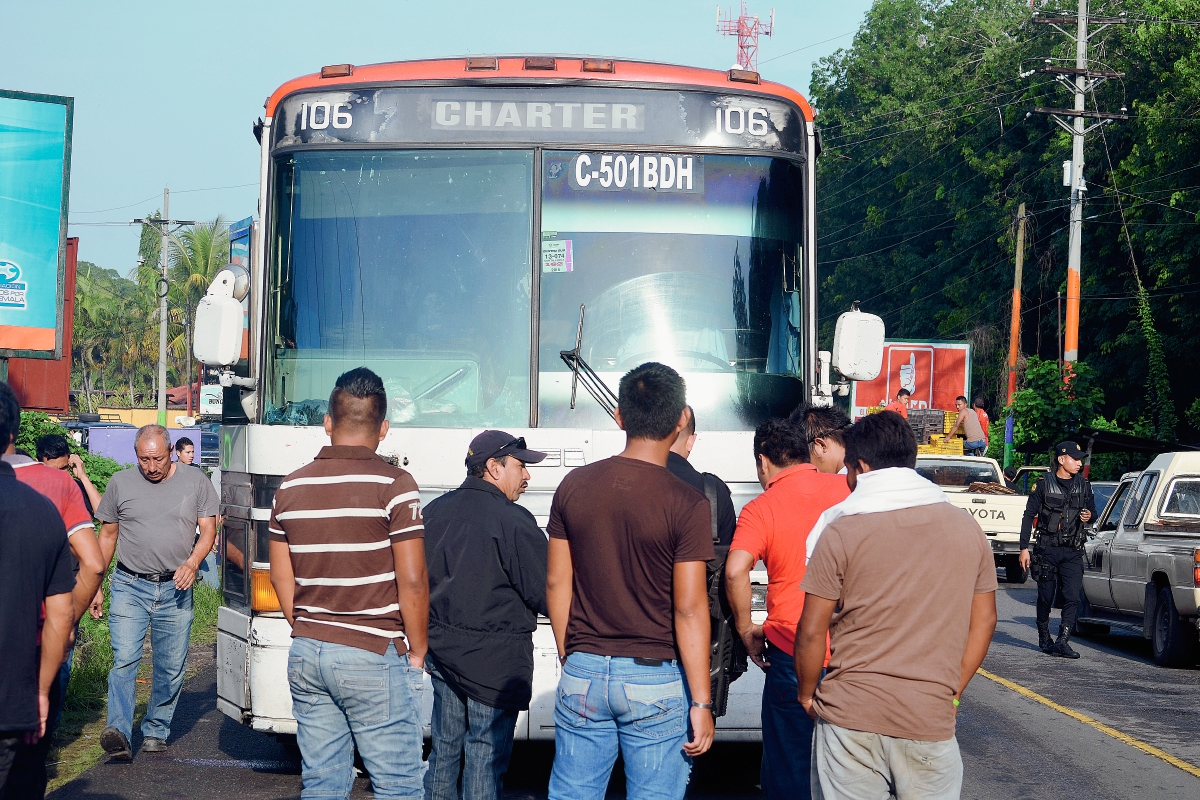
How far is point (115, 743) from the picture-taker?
782 cm

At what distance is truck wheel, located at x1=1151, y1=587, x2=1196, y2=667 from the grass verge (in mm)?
8376

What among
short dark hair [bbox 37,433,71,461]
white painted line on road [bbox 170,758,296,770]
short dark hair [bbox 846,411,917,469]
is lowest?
white painted line on road [bbox 170,758,296,770]

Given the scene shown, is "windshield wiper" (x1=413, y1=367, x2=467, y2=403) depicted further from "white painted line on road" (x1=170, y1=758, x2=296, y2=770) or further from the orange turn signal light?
"white painted line on road" (x1=170, y1=758, x2=296, y2=770)

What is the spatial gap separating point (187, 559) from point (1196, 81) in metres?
29.0

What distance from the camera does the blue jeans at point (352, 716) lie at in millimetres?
4801

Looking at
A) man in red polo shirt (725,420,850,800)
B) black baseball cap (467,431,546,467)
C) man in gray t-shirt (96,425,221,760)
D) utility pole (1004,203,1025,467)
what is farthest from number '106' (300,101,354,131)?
utility pole (1004,203,1025,467)

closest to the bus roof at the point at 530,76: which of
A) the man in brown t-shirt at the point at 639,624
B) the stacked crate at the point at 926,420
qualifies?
the man in brown t-shirt at the point at 639,624

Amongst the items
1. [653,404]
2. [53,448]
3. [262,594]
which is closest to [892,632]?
[653,404]

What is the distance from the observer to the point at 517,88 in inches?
287

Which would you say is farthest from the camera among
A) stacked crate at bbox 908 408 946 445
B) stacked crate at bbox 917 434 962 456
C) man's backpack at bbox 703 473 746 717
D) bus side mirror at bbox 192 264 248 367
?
stacked crate at bbox 908 408 946 445

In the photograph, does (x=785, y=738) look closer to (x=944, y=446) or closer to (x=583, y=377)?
(x=583, y=377)

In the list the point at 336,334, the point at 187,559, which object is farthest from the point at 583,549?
the point at 187,559

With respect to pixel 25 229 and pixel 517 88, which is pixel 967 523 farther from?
pixel 25 229

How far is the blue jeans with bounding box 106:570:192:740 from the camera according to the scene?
26.5ft
